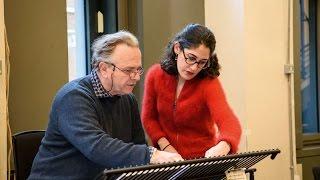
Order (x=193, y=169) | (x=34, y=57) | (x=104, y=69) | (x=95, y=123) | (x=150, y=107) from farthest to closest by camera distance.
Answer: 1. (x=34, y=57)
2. (x=150, y=107)
3. (x=104, y=69)
4. (x=95, y=123)
5. (x=193, y=169)

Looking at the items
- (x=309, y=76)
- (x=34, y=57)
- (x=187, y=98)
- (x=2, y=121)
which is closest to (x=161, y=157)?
(x=187, y=98)

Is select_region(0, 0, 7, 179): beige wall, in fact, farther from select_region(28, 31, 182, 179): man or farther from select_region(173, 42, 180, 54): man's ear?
select_region(173, 42, 180, 54): man's ear

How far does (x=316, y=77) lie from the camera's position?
144 inches

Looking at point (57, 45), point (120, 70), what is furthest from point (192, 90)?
point (57, 45)

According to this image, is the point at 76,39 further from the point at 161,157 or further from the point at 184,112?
the point at 161,157

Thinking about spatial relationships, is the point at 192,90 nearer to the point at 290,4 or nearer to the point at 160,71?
the point at 160,71

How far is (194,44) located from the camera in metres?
1.77

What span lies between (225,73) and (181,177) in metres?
1.83

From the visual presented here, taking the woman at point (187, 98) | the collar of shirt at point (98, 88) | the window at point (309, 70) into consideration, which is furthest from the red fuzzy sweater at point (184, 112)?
the window at point (309, 70)

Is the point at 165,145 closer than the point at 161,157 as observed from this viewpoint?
No

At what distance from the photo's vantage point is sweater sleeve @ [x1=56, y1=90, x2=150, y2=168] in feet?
4.38

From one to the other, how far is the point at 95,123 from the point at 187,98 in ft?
1.83

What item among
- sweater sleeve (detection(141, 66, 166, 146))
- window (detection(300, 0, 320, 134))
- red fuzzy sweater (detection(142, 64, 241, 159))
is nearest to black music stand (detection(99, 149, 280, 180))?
red fuzzy sweater (detection(142, 64, 241, 159))

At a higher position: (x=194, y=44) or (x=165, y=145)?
(x=194, y=44)
